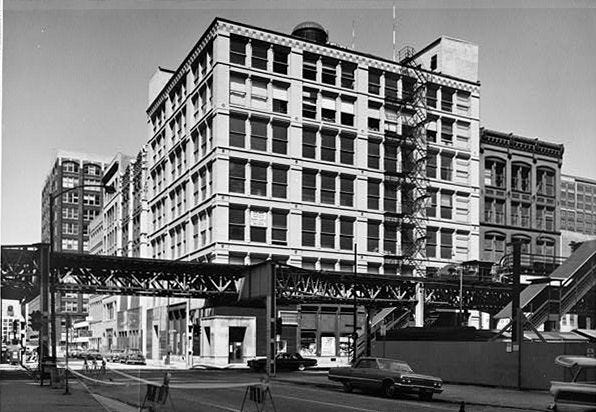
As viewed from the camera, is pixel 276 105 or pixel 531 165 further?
pixel 531 165

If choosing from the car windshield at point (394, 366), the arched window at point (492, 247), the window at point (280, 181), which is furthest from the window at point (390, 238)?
the car windshield at point (394, 366)

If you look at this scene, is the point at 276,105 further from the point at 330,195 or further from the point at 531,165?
the point at 531,165

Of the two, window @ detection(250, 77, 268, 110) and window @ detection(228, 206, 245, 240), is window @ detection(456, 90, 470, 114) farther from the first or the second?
window @ detection(228, 206, 245, 240)

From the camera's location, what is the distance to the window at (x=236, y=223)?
62.8 m

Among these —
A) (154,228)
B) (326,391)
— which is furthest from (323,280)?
(154,228)

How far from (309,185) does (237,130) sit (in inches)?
351

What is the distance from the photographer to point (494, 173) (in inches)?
3076

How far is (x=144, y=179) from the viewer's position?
3172 inches

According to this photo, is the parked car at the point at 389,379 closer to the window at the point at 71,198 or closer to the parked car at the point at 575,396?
the parked car at the point at 575,396

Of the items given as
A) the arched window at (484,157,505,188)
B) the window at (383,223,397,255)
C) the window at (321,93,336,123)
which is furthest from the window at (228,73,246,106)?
the arched window at (484,157,505,188)

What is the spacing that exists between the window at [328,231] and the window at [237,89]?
44.3 feet

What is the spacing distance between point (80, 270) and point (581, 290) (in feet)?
110

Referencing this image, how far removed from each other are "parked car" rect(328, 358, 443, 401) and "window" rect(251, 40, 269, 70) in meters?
41.7

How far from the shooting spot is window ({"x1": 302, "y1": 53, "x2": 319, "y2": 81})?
6881cm
